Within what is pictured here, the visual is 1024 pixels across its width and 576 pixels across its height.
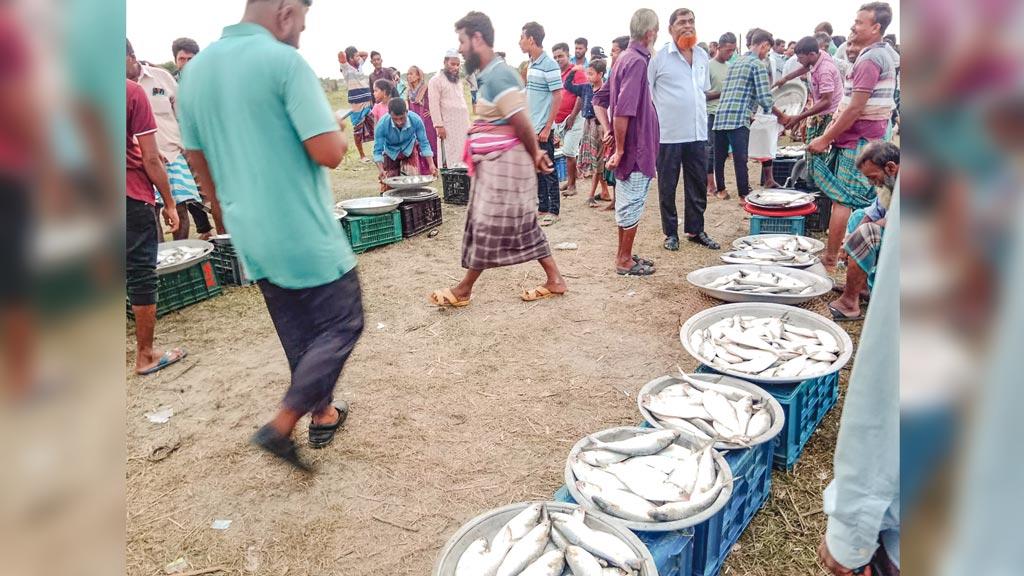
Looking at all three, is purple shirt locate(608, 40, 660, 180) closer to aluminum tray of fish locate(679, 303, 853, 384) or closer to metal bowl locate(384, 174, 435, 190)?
aluminum tray of fish locate(679, 303, 853, 384)

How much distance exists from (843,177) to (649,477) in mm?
3823

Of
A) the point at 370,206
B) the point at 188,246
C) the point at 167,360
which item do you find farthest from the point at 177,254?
the point at 370,206

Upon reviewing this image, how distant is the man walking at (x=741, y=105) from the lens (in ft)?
23.8

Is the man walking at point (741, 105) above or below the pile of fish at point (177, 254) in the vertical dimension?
above

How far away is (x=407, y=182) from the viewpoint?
7.60m

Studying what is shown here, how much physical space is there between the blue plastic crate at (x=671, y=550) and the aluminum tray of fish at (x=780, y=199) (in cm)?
427

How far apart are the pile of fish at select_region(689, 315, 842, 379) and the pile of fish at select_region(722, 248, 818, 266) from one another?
113cm

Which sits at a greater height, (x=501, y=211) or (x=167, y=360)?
(x=501, y=211)

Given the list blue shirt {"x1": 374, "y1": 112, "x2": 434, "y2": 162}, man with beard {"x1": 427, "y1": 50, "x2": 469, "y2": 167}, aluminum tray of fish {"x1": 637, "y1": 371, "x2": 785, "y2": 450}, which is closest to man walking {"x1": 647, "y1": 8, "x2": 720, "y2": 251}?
blue shirt {"x1": 374, "y1": 112, "x2": 434, "y2": 162}

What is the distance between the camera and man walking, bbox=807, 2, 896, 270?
4652 mm

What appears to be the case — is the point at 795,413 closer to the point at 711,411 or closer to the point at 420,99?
the point at 711,411

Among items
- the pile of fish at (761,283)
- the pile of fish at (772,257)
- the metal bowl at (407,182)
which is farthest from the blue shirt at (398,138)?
the pile of fish at (761,283)

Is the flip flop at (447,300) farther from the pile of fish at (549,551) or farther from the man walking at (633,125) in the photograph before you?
the pile of fish at (549,551)
